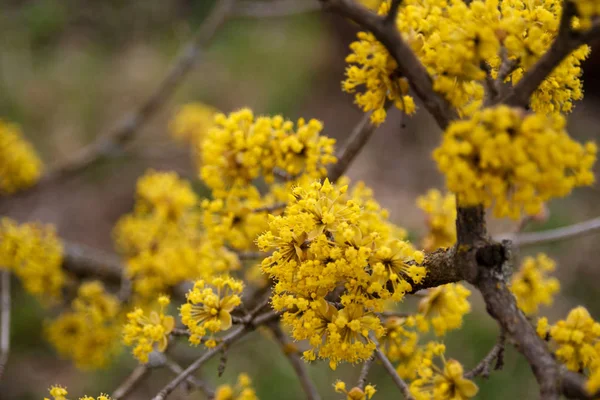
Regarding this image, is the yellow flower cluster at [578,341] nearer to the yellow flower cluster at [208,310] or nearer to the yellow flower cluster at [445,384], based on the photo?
the yellow flower cluster at [445,384]

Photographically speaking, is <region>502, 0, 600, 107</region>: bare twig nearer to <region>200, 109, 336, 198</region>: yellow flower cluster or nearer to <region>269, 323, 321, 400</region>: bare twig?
<region>200, 109, 336, 198</region>: yellow flower cluster

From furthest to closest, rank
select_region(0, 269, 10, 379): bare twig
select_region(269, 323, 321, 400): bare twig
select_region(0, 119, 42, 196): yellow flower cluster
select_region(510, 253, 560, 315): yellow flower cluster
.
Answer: select_region(0, 119, 42, 196): yellow flower cluster, select_region(0, 269, 10, 379): bare twig, select_region(269, 323, 321, 400): bare twig, select_region(510, 253, 560, 315): yellow flower cluster

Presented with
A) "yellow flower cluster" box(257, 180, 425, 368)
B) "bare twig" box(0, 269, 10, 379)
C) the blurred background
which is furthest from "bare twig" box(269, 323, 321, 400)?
the blurred background

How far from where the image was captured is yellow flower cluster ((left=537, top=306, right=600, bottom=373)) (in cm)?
113

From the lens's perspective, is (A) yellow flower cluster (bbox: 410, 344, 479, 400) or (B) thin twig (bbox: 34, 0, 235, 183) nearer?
(A) yellow flower cluster (bbox: 410, 344, 479, 400)

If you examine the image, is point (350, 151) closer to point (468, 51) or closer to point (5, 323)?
point (468, 51)

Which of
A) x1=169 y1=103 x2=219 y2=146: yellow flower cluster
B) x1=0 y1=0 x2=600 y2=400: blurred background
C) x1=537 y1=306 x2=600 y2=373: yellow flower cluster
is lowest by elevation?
x1=0 y1=0 x2=600 y2=400: blurred background

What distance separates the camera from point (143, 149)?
4770 mm

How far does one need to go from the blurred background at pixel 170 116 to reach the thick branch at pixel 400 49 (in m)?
2.73

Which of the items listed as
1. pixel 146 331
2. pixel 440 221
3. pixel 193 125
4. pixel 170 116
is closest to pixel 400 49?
pixel 146 331

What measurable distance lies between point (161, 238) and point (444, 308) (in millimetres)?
1410

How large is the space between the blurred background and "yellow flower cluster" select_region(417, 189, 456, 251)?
5.62 feet

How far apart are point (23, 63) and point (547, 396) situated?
18.5 feet

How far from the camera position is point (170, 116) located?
548cm
